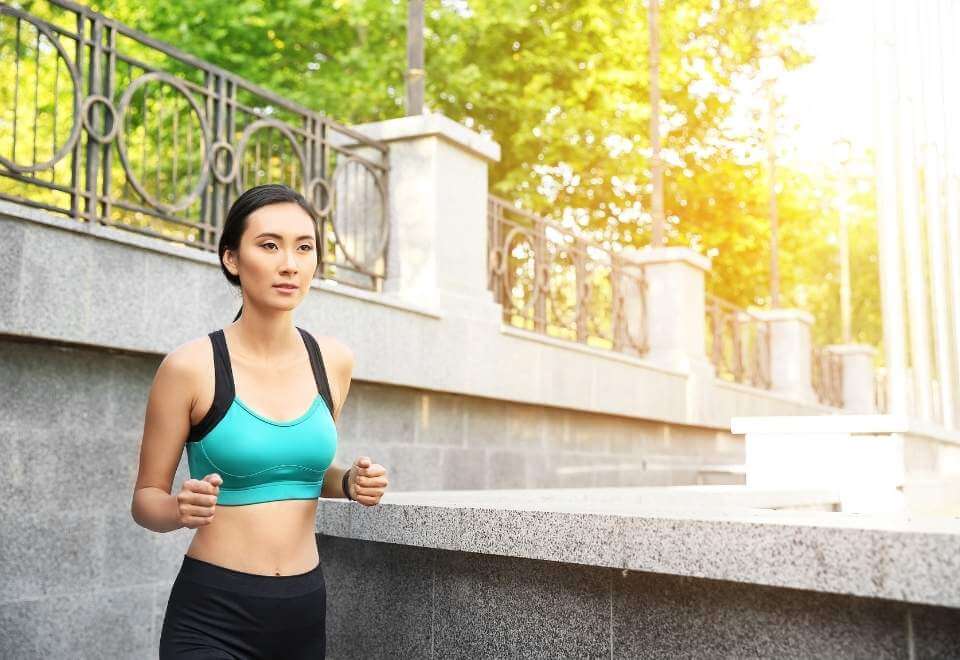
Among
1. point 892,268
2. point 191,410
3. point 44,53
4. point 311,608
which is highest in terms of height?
point 44,53

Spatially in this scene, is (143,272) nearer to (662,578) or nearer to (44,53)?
(662,578)

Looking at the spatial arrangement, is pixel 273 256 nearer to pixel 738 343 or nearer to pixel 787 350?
pixel 738 343

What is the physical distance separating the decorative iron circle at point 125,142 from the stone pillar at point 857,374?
18506 millimetres

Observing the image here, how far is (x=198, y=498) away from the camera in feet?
8.02

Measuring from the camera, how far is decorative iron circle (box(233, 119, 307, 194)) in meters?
7.14

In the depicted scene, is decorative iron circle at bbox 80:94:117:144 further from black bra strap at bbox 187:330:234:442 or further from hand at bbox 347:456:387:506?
hand at bbox 347:456:387:506

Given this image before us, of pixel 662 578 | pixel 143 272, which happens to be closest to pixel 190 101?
pixel 143 272

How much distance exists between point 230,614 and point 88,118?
4.05 meters

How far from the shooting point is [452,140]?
8789mm

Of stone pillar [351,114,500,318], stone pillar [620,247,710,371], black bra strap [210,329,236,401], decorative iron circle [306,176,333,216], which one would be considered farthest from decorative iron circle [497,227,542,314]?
black bra strap [210,329,236,401]

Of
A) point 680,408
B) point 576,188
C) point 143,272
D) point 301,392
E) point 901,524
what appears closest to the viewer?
point 901,524

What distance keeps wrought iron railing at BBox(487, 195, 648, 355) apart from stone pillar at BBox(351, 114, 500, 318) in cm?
121

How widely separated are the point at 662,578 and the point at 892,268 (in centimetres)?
754

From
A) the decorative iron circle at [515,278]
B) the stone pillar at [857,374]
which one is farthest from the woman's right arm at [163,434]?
the stone pillar at [857,374]
